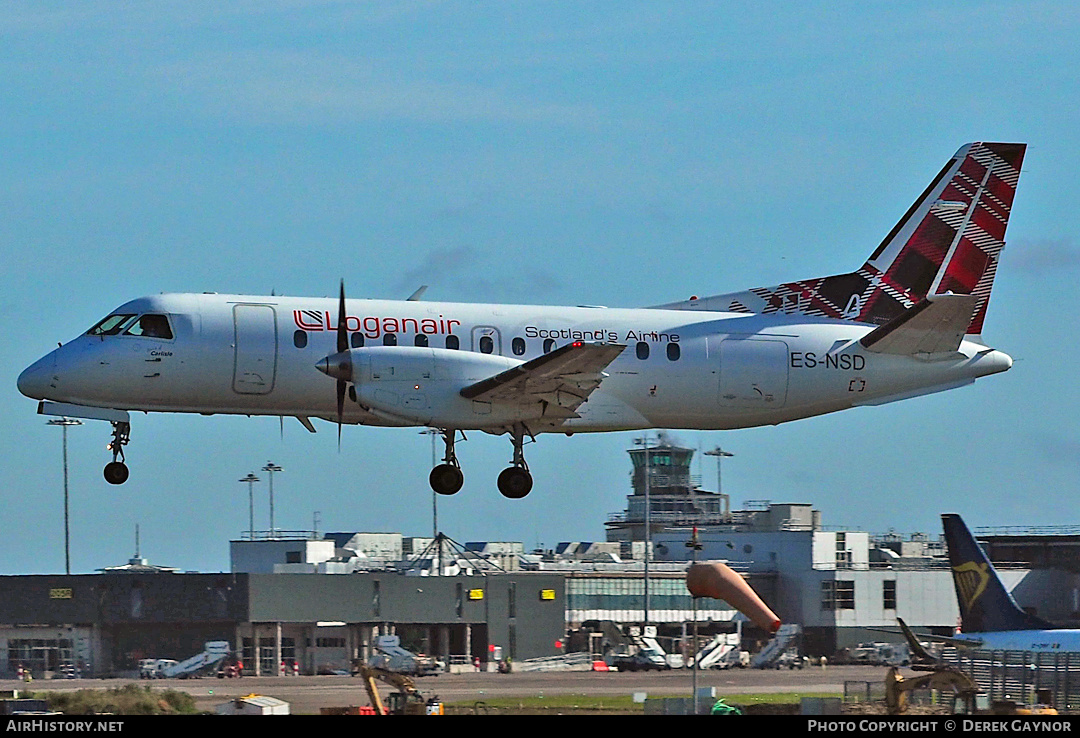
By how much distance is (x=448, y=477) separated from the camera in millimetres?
28719

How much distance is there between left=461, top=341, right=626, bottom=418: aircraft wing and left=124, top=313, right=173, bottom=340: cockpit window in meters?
5.38

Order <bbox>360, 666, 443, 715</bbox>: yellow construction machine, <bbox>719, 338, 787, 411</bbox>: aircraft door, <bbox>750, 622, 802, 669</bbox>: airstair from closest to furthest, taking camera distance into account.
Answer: <bbox>360, 666, 443, 715</bbox>: yellow construction machine
<bbox>719, 338, 787, 411</bbox>: aircraft door
<bbox>750, 622, 802, 669</bbox>: airstair

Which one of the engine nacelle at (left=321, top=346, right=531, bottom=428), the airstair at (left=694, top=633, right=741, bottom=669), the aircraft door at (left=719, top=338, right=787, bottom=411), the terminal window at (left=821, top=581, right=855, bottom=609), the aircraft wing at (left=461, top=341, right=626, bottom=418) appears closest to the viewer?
the aircraft wing at (left=461, top=341, right=626, bottom=418)

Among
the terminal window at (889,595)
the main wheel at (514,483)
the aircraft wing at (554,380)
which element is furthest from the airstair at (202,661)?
the terminal window at (889,595)

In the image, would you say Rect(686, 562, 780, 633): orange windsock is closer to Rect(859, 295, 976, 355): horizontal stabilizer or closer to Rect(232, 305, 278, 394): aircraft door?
Rect(859, 295, 976, 355): horizontal stabilizer

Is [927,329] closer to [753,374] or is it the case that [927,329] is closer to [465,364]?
[753,374]

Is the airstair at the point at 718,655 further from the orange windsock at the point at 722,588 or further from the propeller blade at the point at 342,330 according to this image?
the propeller blade at the point at 342,330

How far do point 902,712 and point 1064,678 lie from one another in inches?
144

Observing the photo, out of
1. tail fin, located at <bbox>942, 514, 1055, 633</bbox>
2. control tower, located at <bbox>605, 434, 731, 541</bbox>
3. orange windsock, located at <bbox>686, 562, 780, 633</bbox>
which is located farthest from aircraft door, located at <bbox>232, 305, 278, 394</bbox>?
control tower, located at <bbox>605, 434, 731, 541</bbox>

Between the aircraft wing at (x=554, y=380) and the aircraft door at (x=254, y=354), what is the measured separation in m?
3.45

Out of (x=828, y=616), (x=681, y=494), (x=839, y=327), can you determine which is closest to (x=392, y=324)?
(x=839, y=327)

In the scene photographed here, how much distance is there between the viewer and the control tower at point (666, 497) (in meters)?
84.2

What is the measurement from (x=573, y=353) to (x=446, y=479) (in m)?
4.05

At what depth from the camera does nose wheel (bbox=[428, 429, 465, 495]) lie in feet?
94.1
